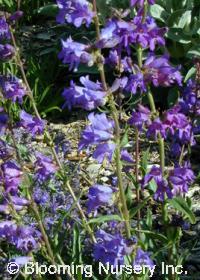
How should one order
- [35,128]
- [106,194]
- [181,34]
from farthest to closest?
1. [181,34]
2. [35,128]
3. [106,194]

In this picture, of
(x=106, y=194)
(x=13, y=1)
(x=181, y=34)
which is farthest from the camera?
(x=13, y=1)

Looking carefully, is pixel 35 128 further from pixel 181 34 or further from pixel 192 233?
pixel 181 34

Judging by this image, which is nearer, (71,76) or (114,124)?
(114,124)

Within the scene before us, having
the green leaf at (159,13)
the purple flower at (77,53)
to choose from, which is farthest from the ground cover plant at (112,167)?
the green leaf at (159,13)

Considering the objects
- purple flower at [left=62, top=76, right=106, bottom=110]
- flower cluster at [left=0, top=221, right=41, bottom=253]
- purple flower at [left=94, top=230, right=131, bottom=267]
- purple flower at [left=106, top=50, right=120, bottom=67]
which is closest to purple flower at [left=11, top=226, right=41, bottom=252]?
flower cluster at [left=0, top=221, right=41, bottom=253]

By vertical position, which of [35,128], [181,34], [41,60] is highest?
[35,128]

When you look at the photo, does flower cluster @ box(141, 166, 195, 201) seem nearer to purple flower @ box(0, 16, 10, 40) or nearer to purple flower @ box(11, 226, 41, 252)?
purple flower @ box(11, 226, 41, 252)

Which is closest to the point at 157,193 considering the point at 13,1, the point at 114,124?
the point at 114,124

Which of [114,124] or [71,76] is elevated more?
[114,124]
